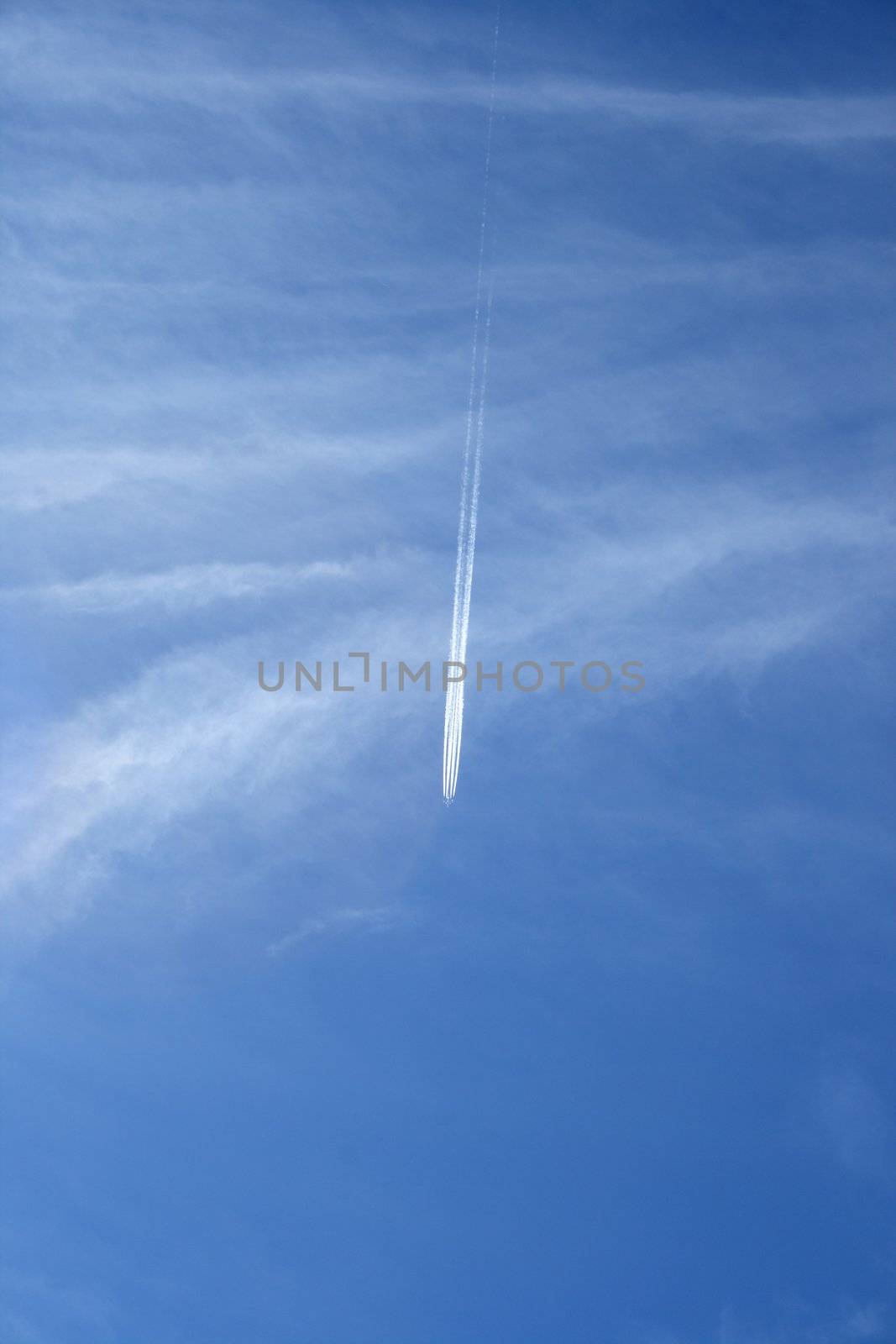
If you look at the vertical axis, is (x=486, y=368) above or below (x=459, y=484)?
above

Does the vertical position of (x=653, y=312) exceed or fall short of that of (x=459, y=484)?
it exceeds it

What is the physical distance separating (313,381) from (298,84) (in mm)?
5841

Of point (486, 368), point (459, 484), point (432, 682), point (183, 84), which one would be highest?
point (183, 84)

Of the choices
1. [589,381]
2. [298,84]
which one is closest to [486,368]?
[589,381]

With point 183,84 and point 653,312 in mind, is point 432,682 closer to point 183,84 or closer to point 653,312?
point 653,312

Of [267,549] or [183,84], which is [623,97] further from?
[267,549]

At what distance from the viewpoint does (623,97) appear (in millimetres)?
29625

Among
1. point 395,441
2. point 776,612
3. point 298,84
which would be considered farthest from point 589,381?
point 298,84

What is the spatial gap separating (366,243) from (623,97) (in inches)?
236

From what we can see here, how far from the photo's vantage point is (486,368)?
A: 29266 millimetres

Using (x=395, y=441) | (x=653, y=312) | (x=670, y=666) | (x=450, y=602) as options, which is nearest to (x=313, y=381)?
(x=395, y=441)

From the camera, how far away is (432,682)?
28938 millimetres

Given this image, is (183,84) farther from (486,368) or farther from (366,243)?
(486,368)

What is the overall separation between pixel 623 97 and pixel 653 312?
4349 millimetres
